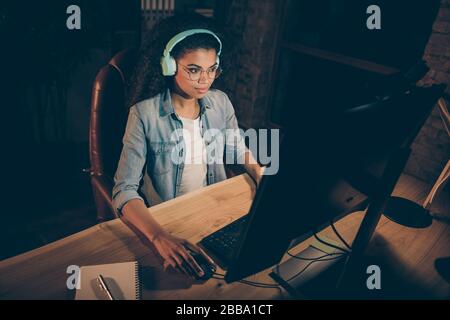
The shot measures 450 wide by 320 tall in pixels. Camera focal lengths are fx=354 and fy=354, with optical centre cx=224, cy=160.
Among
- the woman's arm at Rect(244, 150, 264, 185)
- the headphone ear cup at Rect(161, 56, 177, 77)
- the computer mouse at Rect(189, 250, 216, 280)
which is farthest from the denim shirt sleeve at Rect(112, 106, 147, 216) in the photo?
the woman's arm at Rect(244, 150, 264, 185)

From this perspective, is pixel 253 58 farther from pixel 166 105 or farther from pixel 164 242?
pixel 164 242

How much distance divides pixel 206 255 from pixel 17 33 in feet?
6.97

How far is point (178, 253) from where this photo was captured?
1039mm

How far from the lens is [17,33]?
2.32 metres

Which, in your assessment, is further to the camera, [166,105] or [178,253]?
[166,105]

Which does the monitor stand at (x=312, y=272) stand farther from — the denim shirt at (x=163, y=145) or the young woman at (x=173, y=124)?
the denim shirt at (x=163, y=145)

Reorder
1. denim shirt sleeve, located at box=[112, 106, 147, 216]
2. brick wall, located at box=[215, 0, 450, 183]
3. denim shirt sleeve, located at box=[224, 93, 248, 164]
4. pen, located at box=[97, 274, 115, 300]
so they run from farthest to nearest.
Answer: brick wall, located at box=[215, 0, 450, 183], denim shirt sleeve, located at box=[224, 93, 248, 164], denim shirt sleeve, located at box=[112, 106, 147, 216], pen, located at box=[97, 274, 115, 300]

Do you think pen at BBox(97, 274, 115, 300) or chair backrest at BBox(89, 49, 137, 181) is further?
chair backrest at BBox(89, 49, 137, 181)

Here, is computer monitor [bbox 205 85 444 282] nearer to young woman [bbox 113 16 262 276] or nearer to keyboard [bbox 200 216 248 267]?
keyboard [bbox 200 216 248 267]

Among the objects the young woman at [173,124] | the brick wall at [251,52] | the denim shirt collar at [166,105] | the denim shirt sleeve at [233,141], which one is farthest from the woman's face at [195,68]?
the brick wall at [251,52]

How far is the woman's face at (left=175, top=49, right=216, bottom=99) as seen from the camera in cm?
136

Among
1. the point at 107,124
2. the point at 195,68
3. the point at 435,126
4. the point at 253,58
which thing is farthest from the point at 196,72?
the point at 253,58

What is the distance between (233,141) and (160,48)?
0.61 metres

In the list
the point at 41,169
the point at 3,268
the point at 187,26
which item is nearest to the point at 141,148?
the point at 187,26
